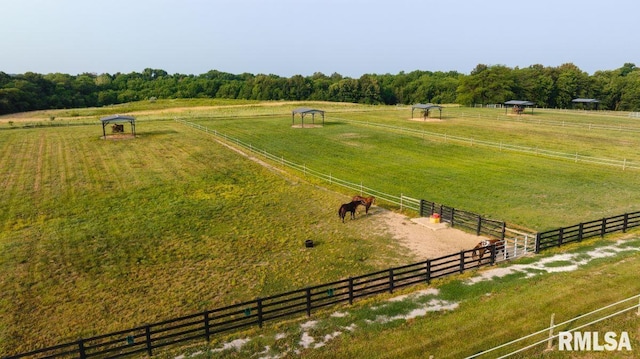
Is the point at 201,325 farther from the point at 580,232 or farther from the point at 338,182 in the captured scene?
the point at 338,182

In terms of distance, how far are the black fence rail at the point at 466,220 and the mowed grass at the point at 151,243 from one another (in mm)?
3344

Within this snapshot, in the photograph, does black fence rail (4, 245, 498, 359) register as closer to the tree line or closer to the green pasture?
the green pasture

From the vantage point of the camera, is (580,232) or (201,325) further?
(580,232)

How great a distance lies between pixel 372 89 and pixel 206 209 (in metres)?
121

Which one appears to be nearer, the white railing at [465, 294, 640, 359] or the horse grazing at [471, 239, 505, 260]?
the white railing at [465, 294, 640, 359]

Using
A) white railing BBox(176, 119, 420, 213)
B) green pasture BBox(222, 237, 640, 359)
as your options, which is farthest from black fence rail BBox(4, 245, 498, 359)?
white railing BBox(176, 119, 420, 213)

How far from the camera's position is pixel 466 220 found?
70.1 ft

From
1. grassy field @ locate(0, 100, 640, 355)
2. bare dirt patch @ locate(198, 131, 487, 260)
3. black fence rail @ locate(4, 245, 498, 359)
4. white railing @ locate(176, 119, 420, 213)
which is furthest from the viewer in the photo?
white railing @ locate(176, 119, 420, 213)

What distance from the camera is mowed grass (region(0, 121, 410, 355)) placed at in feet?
47.5

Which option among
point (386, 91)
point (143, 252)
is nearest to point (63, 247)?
point (143, 252)

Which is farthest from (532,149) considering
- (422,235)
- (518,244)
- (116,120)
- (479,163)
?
(116,120)

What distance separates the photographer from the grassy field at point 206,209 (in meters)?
15.3

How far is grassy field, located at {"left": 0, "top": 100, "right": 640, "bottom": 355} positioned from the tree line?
58890 millimetres

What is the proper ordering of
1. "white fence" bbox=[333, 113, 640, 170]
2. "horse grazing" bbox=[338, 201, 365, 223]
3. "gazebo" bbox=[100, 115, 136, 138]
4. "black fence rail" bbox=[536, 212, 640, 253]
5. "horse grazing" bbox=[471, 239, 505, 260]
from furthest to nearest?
"gazebo" bbox=[100, 115, 136, 138], "white fence" bbox=[333, 113, 640, 170], "horse grazing" bbox=[338, 201, 365, 223], "black fence rail" bbox=[536, 212, 640, 253], "horse grazing" bbox=[471, 239, 505, 260]
